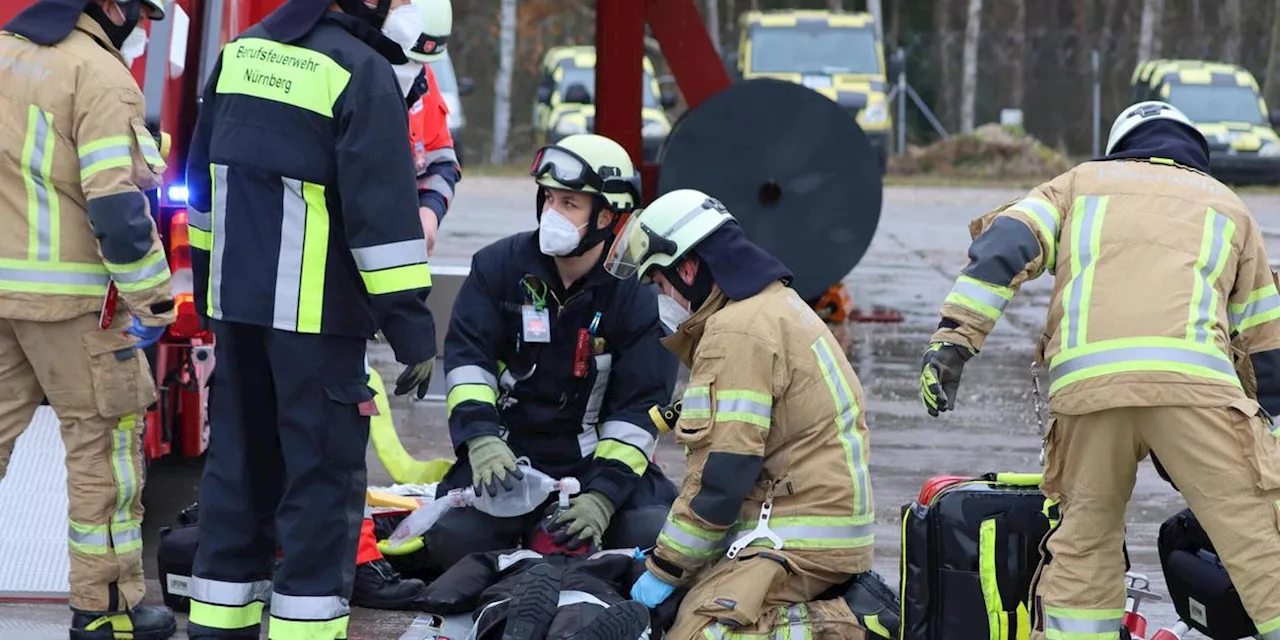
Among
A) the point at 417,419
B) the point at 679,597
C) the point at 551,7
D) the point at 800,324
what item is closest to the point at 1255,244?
the point at 800,324

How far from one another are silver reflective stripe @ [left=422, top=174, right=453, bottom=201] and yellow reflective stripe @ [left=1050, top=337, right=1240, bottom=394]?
8.41ft

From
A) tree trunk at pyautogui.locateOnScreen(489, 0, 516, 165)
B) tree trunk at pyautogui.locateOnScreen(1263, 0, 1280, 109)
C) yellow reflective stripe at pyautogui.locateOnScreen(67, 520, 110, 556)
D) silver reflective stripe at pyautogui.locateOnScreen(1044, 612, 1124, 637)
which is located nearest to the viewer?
silver reflective stripe at pyautogui.locateOnScreen(1044, 612, 1124, 637)

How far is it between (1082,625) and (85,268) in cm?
265

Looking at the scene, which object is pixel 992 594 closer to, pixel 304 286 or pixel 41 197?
pixel 304 286

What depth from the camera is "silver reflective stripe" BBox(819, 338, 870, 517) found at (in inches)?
173

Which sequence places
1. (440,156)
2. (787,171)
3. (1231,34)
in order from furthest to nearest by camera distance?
(1231,34)
(787,171)
(440,156)

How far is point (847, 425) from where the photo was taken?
14.5 feet

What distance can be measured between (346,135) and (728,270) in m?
0.99

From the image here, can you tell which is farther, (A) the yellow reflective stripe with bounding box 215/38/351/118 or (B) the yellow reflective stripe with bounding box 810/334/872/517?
(B) the yellow reflective stripe with bounding box 810/334/872/517

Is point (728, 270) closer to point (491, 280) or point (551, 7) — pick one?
point (491, 280)

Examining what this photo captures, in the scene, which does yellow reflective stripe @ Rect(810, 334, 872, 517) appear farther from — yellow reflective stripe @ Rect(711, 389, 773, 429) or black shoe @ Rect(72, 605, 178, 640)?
black shoe @ Rect(72, 605, 178, 640)

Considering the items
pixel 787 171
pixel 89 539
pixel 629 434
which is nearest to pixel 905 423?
pixel 787 171

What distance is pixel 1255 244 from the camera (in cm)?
425

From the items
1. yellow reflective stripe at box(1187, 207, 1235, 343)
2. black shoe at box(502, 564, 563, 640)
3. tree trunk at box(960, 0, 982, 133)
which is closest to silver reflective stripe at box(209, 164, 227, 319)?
black shoe at box(502, 564, 563, 640)
